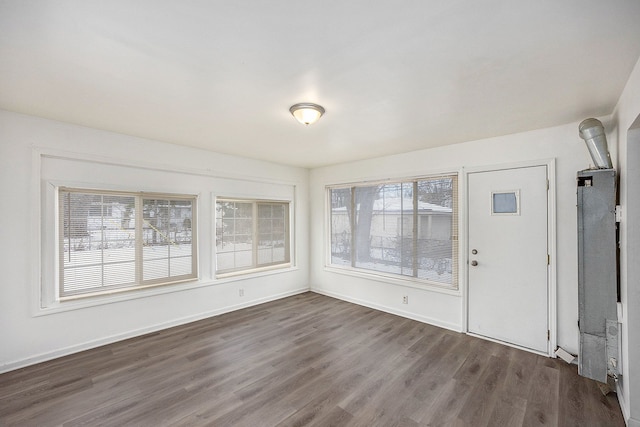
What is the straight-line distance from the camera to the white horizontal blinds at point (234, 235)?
15.0 feet

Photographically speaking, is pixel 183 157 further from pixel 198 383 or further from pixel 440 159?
pixel 440 159

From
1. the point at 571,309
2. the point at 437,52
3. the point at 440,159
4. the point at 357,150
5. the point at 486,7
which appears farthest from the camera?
the point at 357,150

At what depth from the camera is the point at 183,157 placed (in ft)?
13.3

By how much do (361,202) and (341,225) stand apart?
2.07ft

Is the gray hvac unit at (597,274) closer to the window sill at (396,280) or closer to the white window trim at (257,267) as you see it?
the window sill at (396,280)

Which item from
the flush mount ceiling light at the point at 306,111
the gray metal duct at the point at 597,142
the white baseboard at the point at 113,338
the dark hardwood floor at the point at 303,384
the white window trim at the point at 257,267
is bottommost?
the dark hardwood floor at the point at 303,384

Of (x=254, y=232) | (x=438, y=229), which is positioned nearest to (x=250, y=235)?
(x=254, y=232)

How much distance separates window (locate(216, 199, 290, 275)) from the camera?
4.60 meters

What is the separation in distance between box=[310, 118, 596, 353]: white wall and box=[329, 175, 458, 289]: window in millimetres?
194

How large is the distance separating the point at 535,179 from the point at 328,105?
2.57 m

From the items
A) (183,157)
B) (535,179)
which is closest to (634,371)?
(535,179)

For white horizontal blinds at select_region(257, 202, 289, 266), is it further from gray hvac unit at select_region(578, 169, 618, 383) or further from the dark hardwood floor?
gray hvac unit at select_region(578, 169, 618, 383)

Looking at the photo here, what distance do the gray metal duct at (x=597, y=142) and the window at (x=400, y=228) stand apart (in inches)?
57.7

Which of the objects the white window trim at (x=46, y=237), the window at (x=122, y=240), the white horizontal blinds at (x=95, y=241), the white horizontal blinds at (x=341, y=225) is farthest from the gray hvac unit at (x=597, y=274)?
the white horizontal blinds at (x=95, y=241)
